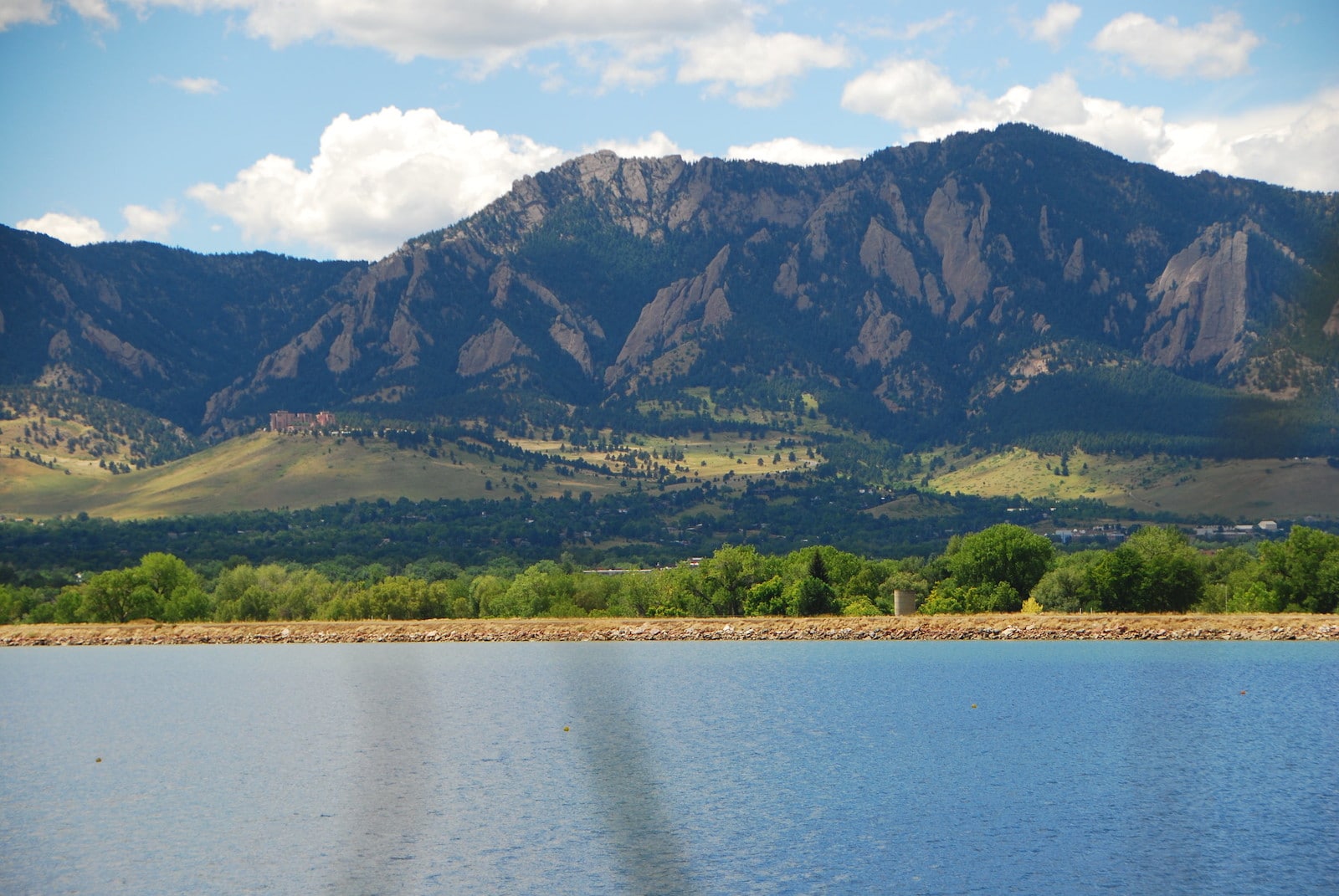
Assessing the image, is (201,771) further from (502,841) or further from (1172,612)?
(1172,612)

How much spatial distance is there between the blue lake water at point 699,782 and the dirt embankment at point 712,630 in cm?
1481

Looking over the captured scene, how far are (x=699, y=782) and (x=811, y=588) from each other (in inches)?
2914

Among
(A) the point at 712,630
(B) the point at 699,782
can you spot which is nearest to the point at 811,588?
(A) the point at 712,630

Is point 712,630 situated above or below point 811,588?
below

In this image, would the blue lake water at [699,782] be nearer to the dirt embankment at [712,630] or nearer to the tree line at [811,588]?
the dirt embankment at [712,630]

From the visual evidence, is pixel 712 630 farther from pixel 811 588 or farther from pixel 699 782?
pixel 699 782

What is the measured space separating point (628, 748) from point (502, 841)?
16.0 meters

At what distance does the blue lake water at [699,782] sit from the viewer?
31812 millimetres

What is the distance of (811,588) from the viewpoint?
382 ft

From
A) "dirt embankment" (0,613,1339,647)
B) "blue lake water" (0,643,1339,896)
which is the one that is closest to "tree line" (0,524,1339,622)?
"dirt embankment" (0,613,1339,647)

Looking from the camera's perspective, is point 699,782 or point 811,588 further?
point 811,588

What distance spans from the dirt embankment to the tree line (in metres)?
5.27

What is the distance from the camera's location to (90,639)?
4857 inches

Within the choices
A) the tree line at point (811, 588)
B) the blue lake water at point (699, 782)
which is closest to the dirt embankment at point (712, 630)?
the tree line at point (811, 588)
